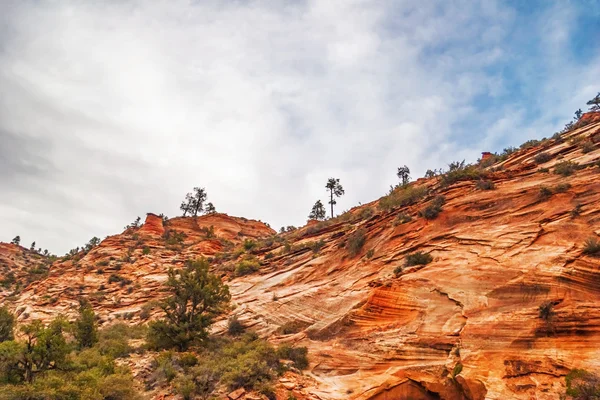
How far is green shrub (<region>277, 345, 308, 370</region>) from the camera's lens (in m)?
17.1

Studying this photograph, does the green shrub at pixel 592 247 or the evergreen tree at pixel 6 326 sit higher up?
the green shrub at pixel 592 247

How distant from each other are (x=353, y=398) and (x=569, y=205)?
1217 centimetres

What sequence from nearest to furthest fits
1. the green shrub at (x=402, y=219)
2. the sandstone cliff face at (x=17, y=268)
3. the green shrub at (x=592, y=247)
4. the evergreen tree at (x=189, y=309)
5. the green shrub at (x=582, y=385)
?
the green shrub at (x=582, y=385) → the green shrub at (x=592, y=247) → the evergreen tree at (x=189, y=309) → the green shrub at (x=402, y=219) → the sandstone cliff face at (x=17, y=268)

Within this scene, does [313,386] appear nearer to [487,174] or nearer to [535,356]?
[535,356]

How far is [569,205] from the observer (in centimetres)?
1712

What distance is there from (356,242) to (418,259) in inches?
253

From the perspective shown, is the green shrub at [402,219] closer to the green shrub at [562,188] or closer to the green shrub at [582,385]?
the green shrub at [562,188]

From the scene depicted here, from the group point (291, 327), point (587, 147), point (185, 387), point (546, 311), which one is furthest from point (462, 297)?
point (587, 147)

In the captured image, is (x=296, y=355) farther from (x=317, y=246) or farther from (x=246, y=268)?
(x=246, y=268)

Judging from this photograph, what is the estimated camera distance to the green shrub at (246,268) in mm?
34375

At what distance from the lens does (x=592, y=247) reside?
555 inches

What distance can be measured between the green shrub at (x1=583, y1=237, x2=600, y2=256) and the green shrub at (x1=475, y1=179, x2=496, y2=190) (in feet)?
25.6

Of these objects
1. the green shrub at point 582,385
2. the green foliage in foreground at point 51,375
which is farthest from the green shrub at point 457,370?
the green foliage in foreground at point 51,375

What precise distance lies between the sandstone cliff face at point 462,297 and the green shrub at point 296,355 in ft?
1.19
